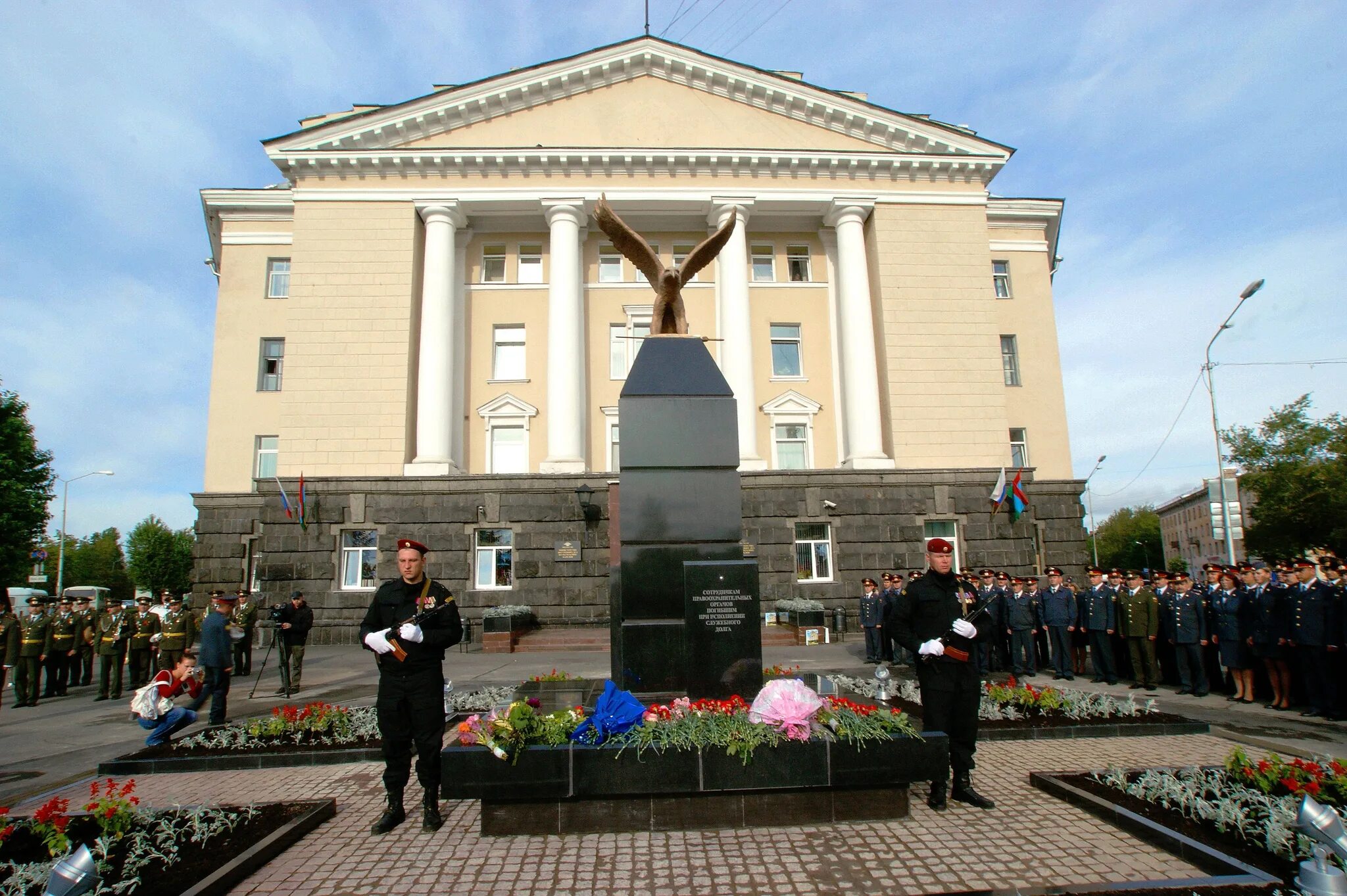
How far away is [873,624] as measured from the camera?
55.3 feet

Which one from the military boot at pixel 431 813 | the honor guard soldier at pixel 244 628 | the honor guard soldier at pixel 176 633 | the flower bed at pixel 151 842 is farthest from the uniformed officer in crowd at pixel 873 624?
the honor guard soldier at pixel 176 633

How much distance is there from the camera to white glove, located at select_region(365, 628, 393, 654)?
5.66 meters

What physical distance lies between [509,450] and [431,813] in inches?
870

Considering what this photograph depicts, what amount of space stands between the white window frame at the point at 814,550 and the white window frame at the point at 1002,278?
539 inches

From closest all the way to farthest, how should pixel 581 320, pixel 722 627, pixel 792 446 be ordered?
1. pixel 722 627
2. pixel 581 320
3. pixel 792 446

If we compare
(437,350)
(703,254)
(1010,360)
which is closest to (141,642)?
(437,350)

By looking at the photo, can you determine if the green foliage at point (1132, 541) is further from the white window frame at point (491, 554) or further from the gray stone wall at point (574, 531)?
the white window frame at point (491, 554)

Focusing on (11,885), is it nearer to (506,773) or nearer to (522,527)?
(506,773)

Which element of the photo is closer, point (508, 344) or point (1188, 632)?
point (1188, 632)

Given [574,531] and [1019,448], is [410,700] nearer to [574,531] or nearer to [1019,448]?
[574,531]

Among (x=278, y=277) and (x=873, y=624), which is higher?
(x=278, y=277)

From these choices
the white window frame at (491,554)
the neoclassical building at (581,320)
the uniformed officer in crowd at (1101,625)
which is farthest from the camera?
the neoclassical building at (581,320)

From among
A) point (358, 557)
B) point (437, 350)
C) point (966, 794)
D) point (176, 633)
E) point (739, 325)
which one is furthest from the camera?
point (739, 325)

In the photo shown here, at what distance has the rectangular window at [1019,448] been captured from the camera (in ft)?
96.7
